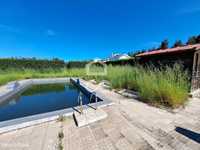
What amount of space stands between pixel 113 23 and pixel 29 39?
11470mm

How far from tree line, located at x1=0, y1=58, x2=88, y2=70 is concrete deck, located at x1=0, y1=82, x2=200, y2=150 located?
40.5ft

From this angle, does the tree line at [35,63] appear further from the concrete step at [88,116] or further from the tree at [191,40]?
the tree at [191,40]

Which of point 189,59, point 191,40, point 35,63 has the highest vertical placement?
point 191,40

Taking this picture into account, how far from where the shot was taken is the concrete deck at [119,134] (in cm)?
179

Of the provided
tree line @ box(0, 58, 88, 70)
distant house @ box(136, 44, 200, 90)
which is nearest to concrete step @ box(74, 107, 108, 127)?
distant house @ box(136, 44, 200, 90)

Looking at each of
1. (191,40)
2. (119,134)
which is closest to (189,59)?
(119,134)

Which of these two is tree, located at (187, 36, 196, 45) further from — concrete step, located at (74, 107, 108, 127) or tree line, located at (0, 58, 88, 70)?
concrete step, located at (74, 107, 108, 127)

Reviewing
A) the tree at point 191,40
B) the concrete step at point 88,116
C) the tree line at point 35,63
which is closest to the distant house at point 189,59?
the concrete step at point 88,116

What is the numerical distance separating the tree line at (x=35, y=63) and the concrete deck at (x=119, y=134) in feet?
40.5

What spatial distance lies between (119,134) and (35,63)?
13785mm

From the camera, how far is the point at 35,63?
1304 centimetres

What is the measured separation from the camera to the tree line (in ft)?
37.5

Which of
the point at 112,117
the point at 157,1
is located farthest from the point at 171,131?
the point at 157,1

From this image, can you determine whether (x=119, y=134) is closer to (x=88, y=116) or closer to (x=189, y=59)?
(x=88, y=116)
